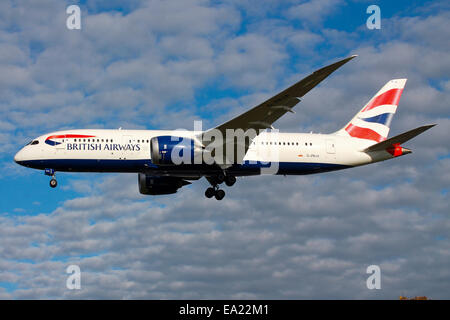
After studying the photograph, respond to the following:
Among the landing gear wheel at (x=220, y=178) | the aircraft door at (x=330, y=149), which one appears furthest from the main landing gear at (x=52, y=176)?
the aircraft door at (x=330, y=149)

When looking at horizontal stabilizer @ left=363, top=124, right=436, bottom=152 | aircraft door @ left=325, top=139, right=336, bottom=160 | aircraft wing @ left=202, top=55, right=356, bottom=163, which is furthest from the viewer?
aircraft door @ left=325, top=139, right=336, bottom=160

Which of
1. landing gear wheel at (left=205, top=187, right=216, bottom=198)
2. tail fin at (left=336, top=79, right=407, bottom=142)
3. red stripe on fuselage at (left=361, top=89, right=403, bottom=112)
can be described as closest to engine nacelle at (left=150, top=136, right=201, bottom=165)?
landing gear wheel at (left=205, top=187, right=216, bottom=198)

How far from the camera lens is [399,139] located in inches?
1586

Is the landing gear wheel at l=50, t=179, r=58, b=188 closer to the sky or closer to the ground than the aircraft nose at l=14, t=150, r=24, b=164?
closer to the ground

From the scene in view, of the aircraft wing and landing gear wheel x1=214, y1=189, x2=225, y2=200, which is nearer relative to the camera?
the aircraft wing

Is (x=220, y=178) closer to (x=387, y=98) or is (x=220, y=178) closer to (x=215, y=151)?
(x=215, y=151)

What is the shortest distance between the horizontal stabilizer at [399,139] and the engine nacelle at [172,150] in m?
12.9

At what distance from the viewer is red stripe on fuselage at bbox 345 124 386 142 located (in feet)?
148

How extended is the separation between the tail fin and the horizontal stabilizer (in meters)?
2.43

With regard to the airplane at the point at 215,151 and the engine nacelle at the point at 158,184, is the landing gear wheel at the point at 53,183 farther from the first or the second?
the engine nacelle at the point at 158,184

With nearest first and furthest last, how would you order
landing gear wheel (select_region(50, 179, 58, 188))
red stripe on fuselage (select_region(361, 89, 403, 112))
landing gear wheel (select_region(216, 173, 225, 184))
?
landing gear wheel (select_region(50, 179, 58, 188)), landing gear wheel (select_region(216, 173, 225, 184)), red stripe on fuselage (select_region(361, 89, 403, 112))

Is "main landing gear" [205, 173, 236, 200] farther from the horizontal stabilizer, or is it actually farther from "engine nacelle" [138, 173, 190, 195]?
the horizontal stabilizer

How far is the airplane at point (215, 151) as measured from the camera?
124 feet

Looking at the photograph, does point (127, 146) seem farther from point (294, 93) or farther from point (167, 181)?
point (294, 93)
